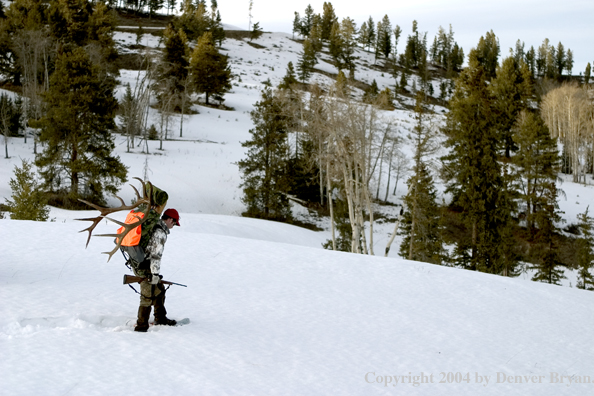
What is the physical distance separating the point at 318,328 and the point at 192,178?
33.3 m

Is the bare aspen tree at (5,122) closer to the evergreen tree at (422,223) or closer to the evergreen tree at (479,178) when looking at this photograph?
the evergreen tree at (422,223)

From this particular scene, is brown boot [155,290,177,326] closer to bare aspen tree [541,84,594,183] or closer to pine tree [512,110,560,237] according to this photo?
pine tree [512,110,560,237]

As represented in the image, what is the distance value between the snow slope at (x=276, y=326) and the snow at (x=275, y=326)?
0.02 m

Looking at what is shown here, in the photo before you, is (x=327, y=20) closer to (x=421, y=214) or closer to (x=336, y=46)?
(x=336, y=46)

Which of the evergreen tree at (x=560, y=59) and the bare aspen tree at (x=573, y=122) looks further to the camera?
the evergreen tree at (x=560, y=59)

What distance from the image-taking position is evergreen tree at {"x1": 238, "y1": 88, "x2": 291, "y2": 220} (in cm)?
3397

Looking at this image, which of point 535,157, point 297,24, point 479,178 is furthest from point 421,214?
point 297,24

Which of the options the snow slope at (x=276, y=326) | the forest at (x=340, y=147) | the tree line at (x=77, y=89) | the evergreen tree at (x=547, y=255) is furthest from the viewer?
the evergreen tree at (x=547, y=255)

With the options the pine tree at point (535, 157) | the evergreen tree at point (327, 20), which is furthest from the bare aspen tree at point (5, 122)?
A: the evergreen tree at point (327, 20)

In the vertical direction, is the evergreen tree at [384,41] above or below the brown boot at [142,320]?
Result: above

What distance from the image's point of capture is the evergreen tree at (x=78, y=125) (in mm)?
26719

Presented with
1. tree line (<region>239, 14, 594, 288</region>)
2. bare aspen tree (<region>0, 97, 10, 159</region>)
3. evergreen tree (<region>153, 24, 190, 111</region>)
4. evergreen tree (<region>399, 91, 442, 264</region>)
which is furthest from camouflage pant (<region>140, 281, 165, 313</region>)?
evergreen tree (<region>153, 24, 190, 111</region>)

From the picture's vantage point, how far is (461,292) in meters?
9.45

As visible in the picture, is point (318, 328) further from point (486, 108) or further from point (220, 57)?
point (220, 57)
